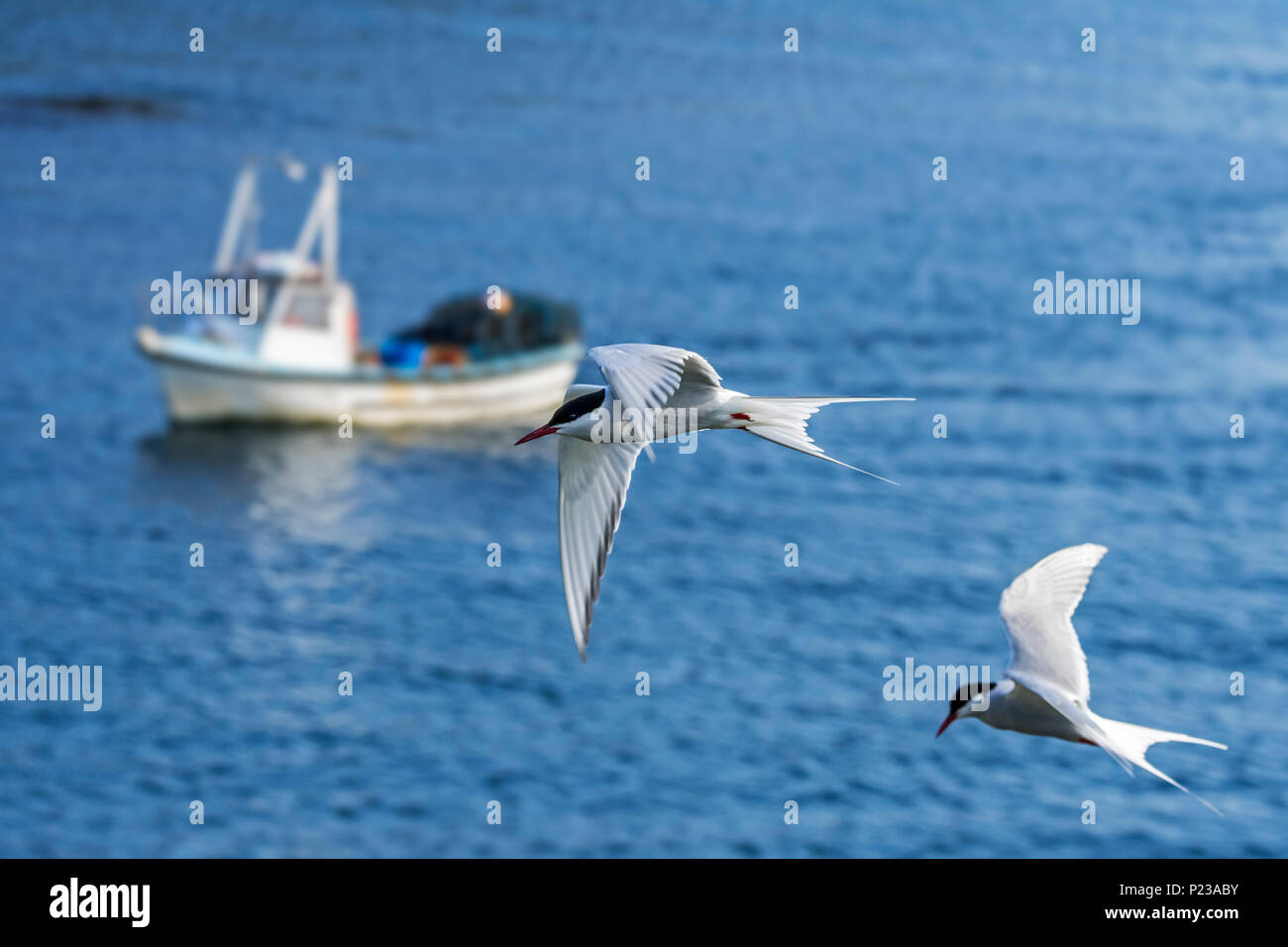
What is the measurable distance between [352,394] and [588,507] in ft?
152

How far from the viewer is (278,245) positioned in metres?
70.8

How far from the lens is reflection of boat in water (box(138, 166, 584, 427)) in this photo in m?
56.8

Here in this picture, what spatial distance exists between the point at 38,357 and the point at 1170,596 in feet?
137

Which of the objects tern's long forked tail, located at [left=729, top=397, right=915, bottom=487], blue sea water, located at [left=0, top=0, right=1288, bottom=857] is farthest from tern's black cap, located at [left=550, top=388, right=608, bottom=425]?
blue sea water, located at [left=0, top=0, right=1288, bottom=857]

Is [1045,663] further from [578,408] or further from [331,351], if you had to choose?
[331,351]

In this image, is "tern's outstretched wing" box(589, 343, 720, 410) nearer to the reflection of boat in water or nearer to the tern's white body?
the tern's white body

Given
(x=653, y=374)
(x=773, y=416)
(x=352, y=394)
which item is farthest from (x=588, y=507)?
(x=352, y=394)

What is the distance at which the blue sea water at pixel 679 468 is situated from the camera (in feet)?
139

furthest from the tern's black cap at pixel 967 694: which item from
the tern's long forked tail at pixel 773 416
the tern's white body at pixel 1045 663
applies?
the tern's long forked tail at pixel 773 416

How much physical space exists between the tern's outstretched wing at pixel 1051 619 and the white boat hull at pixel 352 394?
4209 cm

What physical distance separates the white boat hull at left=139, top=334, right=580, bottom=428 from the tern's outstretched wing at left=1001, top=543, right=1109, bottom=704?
4209 cm

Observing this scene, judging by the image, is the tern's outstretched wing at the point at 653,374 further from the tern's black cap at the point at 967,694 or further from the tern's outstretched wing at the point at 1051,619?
the tern's black cap at the point at 967,694
